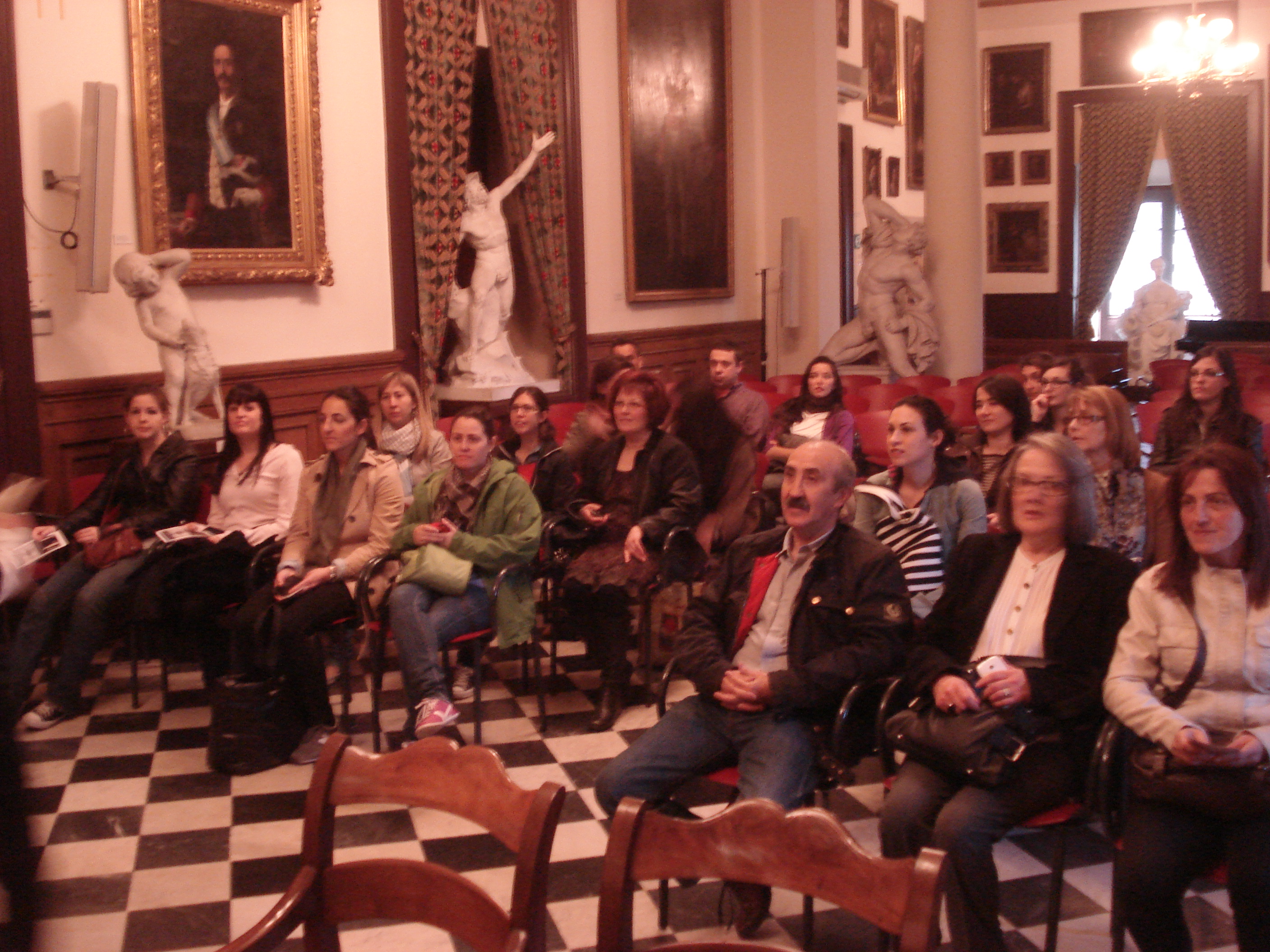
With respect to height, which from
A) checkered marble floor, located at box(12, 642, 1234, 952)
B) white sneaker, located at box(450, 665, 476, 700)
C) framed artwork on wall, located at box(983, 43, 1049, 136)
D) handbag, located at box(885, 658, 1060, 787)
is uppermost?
framed artwork on wall, located at box(983, 43, 1049, 136)

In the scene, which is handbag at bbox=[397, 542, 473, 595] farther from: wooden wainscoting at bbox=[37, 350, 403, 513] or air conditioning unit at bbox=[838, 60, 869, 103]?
air conditioning unit at bbox=[838, 60, 869, 103]

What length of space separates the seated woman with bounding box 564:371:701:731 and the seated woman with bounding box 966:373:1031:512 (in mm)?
1095

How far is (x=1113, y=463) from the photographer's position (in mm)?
4242

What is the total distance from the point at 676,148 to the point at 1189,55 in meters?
6.17

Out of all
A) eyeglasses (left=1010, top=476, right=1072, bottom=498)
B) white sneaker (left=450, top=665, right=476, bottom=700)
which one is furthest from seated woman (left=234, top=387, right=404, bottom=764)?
eyeglasses (left=1010, top=476, right=1072, bottom=498)

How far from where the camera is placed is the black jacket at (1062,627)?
2.90 metres

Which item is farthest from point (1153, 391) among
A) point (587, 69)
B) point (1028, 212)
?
point (1028, 212)

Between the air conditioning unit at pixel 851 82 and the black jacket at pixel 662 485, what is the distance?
1023cm

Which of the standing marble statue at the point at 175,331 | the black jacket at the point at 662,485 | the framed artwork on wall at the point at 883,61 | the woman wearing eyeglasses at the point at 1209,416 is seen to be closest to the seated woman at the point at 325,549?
the black jacket at the point at 662,485

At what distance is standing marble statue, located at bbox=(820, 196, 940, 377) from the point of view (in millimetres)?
11188

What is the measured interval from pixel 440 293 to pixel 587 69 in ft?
8.62

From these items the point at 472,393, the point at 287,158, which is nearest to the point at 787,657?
the point at 287,158

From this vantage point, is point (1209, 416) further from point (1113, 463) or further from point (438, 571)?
point (438, 571)

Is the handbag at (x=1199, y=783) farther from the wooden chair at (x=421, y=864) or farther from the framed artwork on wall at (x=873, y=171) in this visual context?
the framed artwork on wall at (x=873, y=171)
